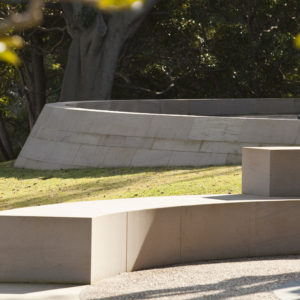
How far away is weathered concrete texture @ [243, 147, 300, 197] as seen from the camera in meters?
7.98

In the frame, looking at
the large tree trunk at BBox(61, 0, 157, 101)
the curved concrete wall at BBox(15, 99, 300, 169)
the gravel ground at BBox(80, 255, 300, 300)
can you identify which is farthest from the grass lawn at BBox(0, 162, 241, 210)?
the large tree trunk at BBox(61, 0, 157, 101)

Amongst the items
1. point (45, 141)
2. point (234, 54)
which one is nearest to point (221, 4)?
point (234, 54)

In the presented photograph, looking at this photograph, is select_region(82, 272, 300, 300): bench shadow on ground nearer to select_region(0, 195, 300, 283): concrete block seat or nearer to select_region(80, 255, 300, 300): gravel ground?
select_region(80, 255, 300, 300): gravel ground

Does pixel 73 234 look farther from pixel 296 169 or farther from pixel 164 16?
pixel 164 16

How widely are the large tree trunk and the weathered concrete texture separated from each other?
16.7 metres

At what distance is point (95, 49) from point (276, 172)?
1729cm

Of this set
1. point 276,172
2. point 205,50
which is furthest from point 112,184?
point 205,50

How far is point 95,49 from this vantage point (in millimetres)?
24625

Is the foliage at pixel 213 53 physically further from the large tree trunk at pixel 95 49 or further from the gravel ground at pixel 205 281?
the gravel ground at pixel 205 281

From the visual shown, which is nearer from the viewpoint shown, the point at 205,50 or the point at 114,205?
the point at 114,205

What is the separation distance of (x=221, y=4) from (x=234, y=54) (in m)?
1.91

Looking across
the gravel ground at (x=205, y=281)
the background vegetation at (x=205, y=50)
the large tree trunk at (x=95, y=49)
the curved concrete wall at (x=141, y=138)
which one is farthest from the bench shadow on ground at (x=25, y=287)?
the background vegetation at (x=205, y=50)

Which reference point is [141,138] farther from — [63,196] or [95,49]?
[95,49]

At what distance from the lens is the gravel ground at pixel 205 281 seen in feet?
19.4
